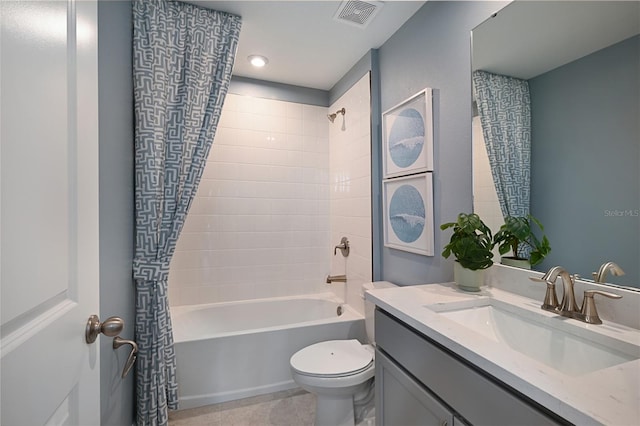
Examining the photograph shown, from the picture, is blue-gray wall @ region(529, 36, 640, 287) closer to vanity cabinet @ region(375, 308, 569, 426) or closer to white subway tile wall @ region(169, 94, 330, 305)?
vanity cabinet @ region(375, 308, 569, 426)

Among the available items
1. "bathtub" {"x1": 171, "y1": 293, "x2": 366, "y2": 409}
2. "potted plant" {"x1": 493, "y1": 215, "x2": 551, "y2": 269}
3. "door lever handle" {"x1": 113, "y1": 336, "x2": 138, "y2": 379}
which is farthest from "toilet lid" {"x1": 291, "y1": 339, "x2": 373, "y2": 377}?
"potted plant" {"x1": 493, "y1": 215, "x2": 551, "y2": 269}

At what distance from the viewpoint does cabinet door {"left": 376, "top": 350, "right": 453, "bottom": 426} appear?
2.93ft

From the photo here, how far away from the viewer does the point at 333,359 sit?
1.73 m

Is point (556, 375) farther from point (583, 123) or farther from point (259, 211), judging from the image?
point (259, 211)

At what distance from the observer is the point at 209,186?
263cm

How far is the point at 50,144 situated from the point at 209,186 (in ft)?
7.03

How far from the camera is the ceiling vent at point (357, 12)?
1.73m

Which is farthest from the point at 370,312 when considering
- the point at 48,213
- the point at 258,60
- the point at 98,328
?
the point at 258,60

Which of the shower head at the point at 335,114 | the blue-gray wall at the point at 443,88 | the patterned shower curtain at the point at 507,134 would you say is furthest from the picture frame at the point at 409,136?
the shower head at the point at 335,114

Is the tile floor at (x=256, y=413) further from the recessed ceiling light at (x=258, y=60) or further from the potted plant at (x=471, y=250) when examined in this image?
the recessed ceiling light at (x=258, y=60)

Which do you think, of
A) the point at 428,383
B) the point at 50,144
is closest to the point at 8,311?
the point at 50,144

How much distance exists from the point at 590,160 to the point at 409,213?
0.98 meters

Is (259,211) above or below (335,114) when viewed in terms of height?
below

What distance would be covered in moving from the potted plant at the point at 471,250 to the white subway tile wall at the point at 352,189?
101cm
